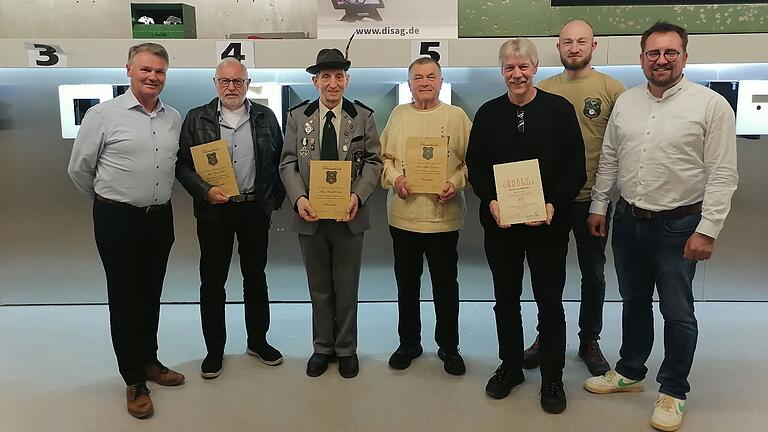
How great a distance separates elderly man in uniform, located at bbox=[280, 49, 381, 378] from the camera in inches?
115

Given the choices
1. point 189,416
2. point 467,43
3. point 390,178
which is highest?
point 467,43

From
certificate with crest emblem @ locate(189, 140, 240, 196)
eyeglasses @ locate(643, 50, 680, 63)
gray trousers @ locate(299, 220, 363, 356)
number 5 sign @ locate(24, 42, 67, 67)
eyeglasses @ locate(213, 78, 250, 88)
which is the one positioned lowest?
gray trousers @ locate(299, 220, 363, 356)

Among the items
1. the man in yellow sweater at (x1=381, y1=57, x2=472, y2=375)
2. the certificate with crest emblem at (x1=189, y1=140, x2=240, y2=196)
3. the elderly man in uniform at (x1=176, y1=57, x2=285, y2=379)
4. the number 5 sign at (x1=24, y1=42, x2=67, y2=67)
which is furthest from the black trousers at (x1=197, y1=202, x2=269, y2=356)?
the number 5 sign at (x1=24, y1=42, x2=67, y2=67)

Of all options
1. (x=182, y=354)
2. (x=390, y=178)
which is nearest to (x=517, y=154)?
(x=390, y=178)

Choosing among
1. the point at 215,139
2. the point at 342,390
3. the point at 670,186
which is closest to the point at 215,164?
the point at 215,139

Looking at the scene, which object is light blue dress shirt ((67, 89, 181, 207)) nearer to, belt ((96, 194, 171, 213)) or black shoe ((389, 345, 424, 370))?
belt ((96, 194, 171, 213))

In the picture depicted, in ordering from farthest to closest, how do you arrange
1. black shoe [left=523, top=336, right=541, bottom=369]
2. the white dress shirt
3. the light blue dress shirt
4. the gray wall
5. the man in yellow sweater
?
1. the gray wall
2. black shoe [left=523, top=336, right=541, bottom=369]
3. the man in yellow sweater
4. the light blue dress shirt
5. the white dress shirt

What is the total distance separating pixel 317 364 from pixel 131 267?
1074 millimetres

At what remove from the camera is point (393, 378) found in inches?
121

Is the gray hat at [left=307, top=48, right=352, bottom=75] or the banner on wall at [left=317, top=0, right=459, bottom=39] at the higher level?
the banner on wall at [left=317, top=0, right=459, bottom=39]

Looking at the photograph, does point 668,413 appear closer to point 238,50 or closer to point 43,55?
point 238,50

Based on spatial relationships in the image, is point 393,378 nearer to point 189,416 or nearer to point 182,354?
point 189,416

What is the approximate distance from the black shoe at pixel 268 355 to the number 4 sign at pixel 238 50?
1.82m

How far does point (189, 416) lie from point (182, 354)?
779mm
